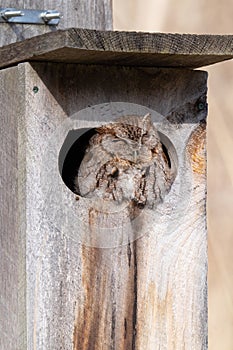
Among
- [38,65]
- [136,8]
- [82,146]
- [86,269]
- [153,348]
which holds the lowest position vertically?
[153,348]

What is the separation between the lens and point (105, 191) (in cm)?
205

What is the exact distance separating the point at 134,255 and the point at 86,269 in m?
0.10

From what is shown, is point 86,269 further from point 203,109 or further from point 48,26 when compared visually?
point 48,26

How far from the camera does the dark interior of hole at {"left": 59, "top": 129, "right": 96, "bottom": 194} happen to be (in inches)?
81.6

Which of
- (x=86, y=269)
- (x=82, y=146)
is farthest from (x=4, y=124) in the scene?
(x=86, y=269)

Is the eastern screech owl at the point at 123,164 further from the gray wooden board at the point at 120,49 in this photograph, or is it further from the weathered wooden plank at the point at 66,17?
the weathered wooden plank at the point at 66,17

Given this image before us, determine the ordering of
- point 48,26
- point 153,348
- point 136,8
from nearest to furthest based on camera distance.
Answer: point 153,348, point 48,26, point 136,8

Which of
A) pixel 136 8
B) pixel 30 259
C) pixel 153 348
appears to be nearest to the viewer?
pixel 30 259

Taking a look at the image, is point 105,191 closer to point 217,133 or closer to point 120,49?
point 120,49

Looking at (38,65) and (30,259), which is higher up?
(38,65)

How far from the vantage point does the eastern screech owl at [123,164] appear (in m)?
2.04

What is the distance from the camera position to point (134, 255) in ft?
6.85

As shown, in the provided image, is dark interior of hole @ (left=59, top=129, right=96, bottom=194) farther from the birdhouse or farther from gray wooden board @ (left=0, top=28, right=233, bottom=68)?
gray wooden board @ (left=0, top=28, right=233, bottom=68)

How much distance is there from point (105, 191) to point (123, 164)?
56 mm
